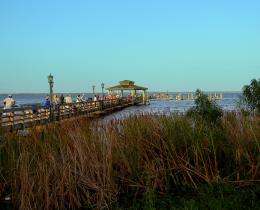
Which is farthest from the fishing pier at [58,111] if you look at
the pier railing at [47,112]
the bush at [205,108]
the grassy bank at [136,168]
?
the bush at [205,108]

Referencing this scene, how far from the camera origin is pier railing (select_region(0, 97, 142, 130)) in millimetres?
14431

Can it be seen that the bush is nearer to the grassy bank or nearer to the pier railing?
the pier railing

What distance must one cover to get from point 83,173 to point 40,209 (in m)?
0.74

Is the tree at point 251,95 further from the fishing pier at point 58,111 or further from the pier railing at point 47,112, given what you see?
the pier railing at point 47,112

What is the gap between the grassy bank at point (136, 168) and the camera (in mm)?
5953

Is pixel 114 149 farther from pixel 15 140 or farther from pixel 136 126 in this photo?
pixel 15 140

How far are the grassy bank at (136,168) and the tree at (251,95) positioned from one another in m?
7.42

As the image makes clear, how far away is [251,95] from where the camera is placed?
48.1ft

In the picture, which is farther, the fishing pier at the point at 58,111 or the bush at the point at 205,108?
the fishing pier at the point at 58,111

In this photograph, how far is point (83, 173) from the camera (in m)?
6.16

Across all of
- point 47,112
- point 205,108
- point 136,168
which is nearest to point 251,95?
point 205,108

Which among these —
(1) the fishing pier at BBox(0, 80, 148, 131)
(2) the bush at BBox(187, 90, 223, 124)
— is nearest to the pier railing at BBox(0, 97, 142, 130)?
(1) the fishing pier at BBox(0, 80, 148, 131)

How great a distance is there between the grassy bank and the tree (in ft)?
24.4

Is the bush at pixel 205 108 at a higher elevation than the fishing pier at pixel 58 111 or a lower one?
higher
